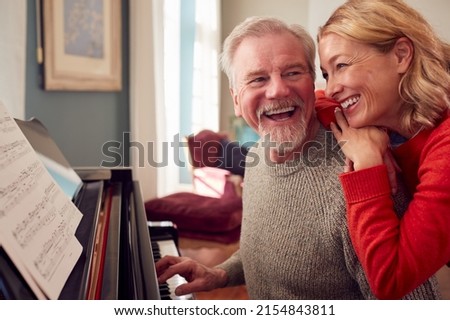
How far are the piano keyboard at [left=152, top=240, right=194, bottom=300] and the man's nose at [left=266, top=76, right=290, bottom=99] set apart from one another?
1.39ft

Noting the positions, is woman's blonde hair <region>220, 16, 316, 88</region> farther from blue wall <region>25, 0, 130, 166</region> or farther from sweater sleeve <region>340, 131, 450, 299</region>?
blue wall <region>25, 0, 130, 166</region>

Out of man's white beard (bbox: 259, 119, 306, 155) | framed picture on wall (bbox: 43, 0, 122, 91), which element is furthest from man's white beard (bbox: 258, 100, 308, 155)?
framed picture on wall (bbox: 43, 0, 122, 91)

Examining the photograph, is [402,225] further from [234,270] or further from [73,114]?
[73,114]

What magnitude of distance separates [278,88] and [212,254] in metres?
1.50

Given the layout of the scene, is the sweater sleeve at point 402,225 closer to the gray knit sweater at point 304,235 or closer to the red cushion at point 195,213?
the gray knit sweater at point 304,235

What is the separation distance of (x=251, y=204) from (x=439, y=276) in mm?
376

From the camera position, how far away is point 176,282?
949 millimetres

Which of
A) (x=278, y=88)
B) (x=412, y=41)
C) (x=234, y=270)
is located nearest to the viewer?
(x=412, y=41)

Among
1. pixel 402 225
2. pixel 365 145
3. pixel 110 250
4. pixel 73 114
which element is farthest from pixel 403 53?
pixel 73 114

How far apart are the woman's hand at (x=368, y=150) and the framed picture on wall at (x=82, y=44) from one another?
3.83 ft

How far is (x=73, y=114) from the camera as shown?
1700 millimetres

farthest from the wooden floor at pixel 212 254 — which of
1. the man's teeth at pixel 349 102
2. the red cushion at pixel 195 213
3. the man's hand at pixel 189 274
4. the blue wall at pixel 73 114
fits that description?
the man's teeth at pixel 349 102

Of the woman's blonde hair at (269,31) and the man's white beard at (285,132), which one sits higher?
the woman's blonde hair at (269,31)

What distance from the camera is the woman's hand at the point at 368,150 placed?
2.18 feet
